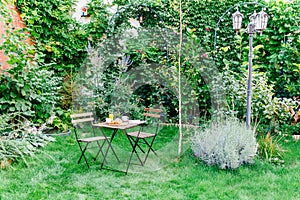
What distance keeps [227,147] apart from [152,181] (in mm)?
1019

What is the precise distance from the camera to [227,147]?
382cm

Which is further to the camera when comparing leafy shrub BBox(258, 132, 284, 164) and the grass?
leafy shrub BBox(258, 132, 284, 164)

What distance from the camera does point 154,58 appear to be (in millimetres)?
6254

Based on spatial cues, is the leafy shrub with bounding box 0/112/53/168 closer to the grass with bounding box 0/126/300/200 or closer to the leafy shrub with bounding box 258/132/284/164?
the grass with bounding box 0/126/300/200

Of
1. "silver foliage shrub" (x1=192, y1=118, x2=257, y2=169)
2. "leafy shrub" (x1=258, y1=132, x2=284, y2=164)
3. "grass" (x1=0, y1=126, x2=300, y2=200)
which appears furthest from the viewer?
"leafy shrub" (x1=258, y1=132, x2=284, y2=164)

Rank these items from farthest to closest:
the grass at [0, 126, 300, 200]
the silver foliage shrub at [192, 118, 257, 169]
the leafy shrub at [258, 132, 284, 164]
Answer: the leafy shrub at [258, 132, 284, 164] → the silver foliage shrub at [192, 118, 257, 169] → the grass at [0, 126, 300, 200]

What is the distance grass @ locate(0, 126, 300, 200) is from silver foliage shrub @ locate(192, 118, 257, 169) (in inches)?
4.0

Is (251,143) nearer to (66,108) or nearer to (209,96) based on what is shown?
(209,96)

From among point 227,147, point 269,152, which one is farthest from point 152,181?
point 269,152

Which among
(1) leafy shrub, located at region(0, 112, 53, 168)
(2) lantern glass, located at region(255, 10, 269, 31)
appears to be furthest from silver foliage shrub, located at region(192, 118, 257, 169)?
(1) leafy shrub, located at region(0, 112, 53, 168)

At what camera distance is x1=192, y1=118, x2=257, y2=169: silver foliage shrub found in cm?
380

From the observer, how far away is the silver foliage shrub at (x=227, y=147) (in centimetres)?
380

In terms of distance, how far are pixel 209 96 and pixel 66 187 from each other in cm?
348

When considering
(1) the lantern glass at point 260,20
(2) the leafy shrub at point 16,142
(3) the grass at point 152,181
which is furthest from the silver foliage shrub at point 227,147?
(2) the leafy shrub at point 16,142
